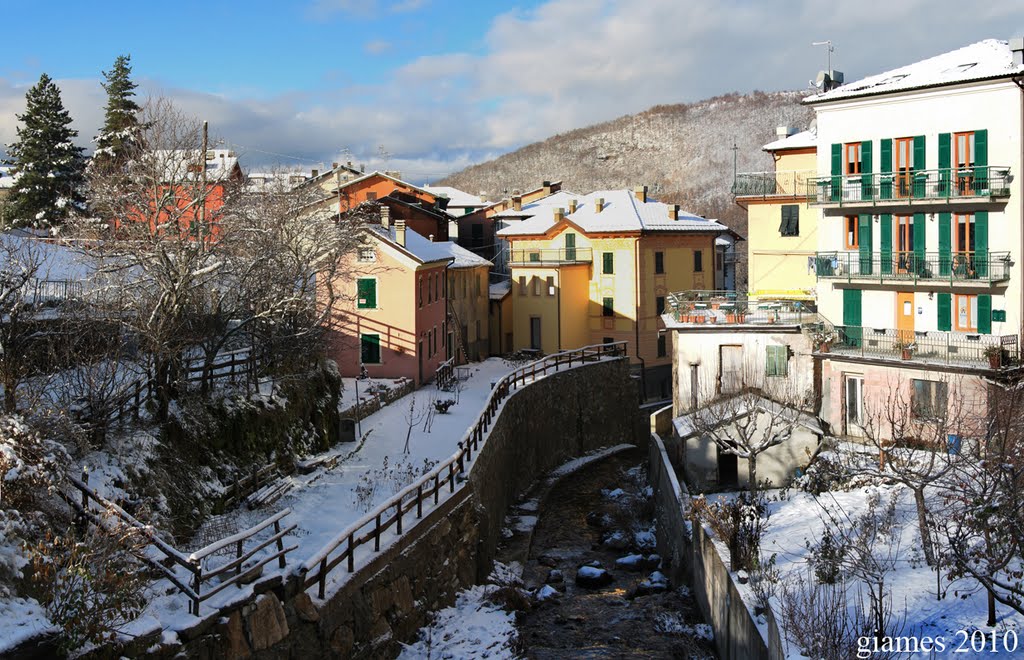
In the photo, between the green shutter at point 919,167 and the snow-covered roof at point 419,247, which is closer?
the green shutter at point 919,167

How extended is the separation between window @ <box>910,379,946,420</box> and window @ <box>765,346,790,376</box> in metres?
4.76

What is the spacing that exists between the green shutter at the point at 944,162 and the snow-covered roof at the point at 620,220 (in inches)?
833

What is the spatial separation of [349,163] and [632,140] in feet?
391

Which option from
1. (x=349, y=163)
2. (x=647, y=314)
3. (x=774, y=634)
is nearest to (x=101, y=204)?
(x=774, y=634)

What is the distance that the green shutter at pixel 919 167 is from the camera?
3045cm

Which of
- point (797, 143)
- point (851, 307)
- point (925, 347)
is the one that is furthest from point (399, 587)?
point (797, 143)

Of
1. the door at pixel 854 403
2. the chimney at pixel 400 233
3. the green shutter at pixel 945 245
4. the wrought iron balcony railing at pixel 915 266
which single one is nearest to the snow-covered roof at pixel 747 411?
the door at pixel 854 403

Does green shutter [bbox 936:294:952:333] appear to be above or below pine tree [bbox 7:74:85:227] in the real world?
below

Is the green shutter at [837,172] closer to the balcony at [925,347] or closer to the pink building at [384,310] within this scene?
the balcony at [925,347]

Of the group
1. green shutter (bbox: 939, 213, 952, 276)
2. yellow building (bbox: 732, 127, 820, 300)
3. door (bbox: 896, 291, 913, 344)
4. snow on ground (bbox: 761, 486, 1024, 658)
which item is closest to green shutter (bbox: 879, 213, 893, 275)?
door (bbox: 896, 291, 913, 344)

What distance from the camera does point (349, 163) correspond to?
198 ft

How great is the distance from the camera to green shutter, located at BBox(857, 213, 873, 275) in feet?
106

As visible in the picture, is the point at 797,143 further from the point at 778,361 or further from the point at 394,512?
the point at 394,512

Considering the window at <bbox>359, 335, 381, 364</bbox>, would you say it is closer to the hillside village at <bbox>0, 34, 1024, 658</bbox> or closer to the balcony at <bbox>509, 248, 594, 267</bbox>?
the hillside village at <bbox>0, 34, 1024, 658</bbox>
